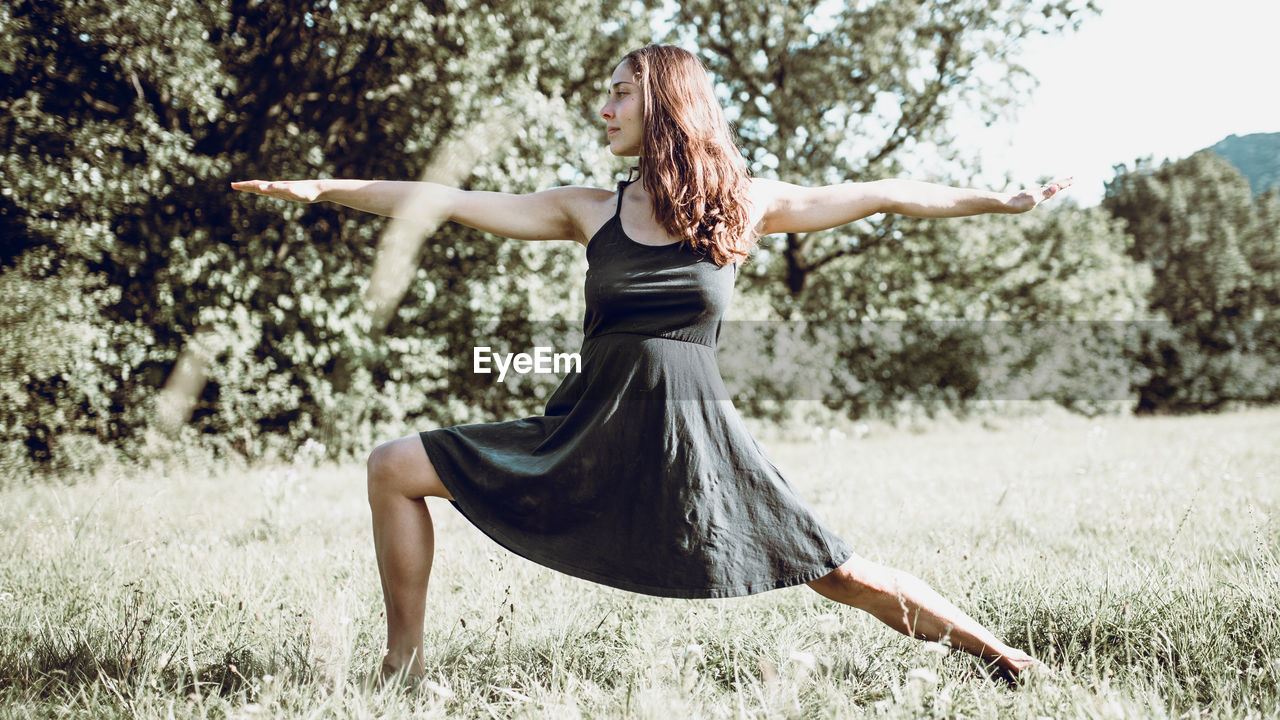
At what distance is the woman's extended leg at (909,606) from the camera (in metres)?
2.46

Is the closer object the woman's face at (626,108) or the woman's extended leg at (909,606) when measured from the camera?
the woman's extended leg at (909,606)

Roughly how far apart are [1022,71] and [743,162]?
14815mm

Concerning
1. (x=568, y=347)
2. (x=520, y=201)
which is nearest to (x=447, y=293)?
(x=568, y=347)

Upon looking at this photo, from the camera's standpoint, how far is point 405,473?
2412 millimetres

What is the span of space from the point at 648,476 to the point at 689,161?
0.99 m

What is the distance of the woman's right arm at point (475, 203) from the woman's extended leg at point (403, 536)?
→ 30.2 inches

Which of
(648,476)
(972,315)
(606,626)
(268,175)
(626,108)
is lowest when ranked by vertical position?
(606,626)

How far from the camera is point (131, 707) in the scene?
2.32m

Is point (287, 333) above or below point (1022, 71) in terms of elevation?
below

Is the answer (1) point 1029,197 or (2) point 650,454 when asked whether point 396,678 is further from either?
(1) point 1029,197

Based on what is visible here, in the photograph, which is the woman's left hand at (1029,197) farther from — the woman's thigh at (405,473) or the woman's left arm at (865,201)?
the woman's thigh at (405,473)

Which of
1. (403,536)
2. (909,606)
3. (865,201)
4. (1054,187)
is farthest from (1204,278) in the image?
(403,536)

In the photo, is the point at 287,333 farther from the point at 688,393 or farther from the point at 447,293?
the point at 688,393

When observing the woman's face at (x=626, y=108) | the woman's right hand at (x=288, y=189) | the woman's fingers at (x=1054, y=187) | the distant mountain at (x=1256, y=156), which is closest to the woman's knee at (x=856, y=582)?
the woman's fingers at (x=1054, y=187)
